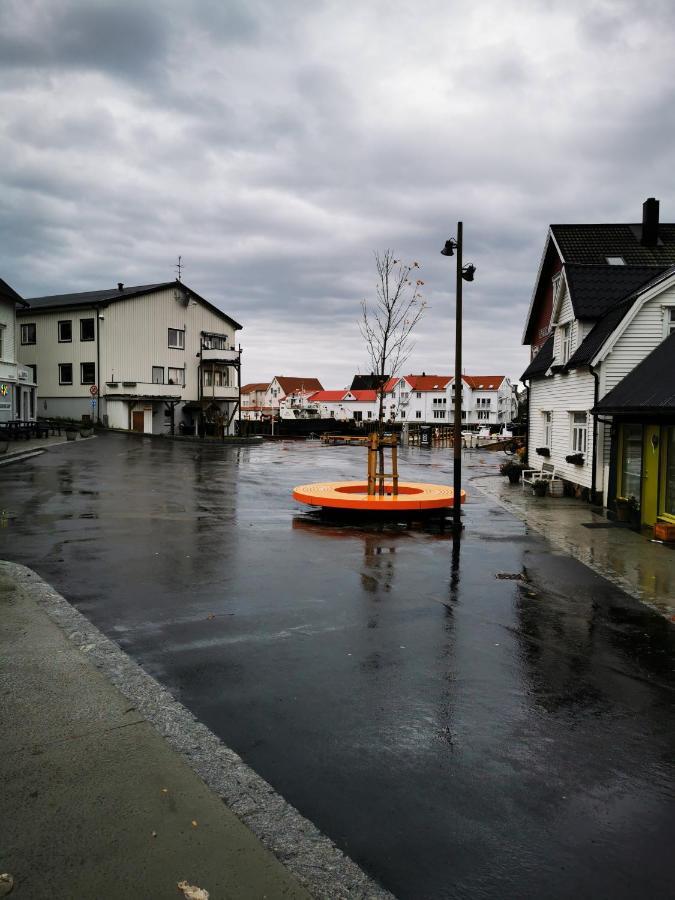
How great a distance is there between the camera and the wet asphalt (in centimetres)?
370

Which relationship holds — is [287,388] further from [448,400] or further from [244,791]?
[244,791]

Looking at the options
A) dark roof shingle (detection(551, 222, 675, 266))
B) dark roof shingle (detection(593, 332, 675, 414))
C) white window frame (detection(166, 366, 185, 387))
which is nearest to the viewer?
dark roof shingle (detection(593, 332, 675, 414))

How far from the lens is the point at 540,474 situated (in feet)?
78.5

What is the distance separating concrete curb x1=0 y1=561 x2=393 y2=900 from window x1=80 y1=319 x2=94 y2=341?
49741 mm

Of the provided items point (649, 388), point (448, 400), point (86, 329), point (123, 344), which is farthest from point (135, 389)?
point (448, 400)

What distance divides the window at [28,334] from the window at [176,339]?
445 inches

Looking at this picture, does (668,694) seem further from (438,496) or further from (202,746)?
(438,496)

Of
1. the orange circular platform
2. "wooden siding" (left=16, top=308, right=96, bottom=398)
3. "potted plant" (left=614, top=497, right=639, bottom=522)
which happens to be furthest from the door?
"wooden siding" (left=16, top=308, right=96, bottom=398)

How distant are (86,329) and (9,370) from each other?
14595 millimetres

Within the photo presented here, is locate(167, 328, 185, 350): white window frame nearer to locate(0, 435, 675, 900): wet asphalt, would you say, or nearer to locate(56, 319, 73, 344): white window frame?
locate(56, 319, 73, 344): white window frame

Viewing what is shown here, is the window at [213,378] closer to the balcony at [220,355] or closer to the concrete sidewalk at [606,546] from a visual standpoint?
the balcony at [220,355]

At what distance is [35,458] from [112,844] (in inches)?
1058

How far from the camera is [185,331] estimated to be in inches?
2274

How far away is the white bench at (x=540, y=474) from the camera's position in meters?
22.7
